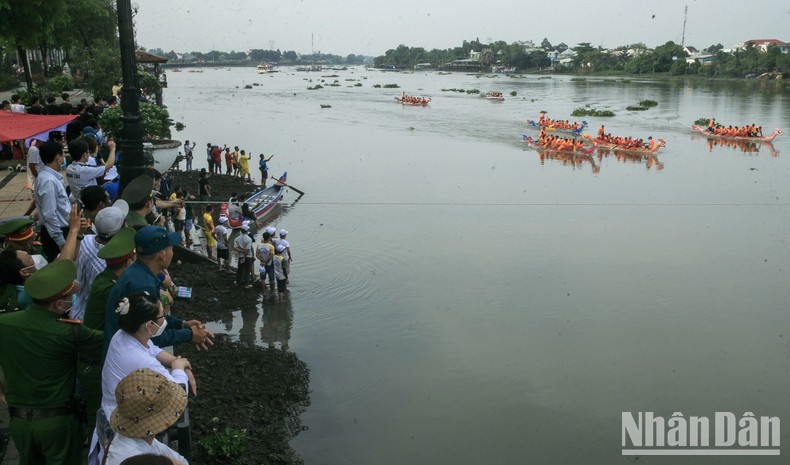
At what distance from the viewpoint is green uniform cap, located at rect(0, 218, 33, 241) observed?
545 centimetres

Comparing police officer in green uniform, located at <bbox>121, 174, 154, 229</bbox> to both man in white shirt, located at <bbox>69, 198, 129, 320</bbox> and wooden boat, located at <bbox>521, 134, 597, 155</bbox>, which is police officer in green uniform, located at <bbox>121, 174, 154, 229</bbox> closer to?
man in white shirt, located at <bbox>69, 198, 129, 320</bbox>

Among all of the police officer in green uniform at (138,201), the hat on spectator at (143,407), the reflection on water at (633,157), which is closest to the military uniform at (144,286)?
the hat on spectator at (143,407)

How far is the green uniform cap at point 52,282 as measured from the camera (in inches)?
158

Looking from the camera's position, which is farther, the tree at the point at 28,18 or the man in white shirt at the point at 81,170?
the tree at the point at 28,18

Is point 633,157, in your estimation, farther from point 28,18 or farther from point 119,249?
point 119,249

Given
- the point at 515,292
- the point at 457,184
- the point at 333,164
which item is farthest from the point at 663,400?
the point at 333,164

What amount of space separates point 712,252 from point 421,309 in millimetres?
8961

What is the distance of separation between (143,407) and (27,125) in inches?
422

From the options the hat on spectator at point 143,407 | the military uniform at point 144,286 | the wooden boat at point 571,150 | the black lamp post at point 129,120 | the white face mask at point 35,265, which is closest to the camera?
the hat on spectator at point 143,407

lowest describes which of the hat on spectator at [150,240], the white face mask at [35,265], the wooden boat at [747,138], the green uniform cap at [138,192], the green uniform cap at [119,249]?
the wooden boat at [747,138]

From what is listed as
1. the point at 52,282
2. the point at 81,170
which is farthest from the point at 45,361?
the point at 81,170

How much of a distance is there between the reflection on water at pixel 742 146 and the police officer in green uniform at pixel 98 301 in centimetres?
3629

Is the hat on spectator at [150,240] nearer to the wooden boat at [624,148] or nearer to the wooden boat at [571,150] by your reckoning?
the wooden boat at [571,150]

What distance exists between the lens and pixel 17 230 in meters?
5.52
